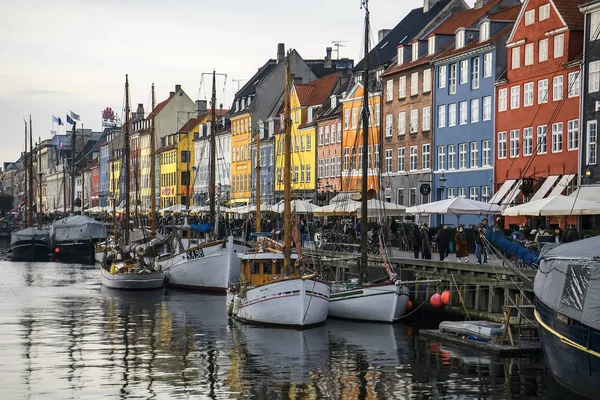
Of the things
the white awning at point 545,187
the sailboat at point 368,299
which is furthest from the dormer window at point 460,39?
the sailboat at point 368,299

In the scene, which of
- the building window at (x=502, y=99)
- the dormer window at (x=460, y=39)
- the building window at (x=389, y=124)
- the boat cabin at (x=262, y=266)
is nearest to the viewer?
the boat cabin at (x=262, y=266)

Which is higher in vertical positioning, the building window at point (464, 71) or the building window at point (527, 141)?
the building window at point (464, 71)

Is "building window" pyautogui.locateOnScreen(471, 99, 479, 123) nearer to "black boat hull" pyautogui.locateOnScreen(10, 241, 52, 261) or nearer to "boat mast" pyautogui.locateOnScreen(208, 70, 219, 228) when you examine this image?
"boat mast" pyautogui.locateOnScreen(208, 70, 219, 228)

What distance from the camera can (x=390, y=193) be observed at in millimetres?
81875

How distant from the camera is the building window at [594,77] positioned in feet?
183

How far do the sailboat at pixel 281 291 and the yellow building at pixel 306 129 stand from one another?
54.0 metres

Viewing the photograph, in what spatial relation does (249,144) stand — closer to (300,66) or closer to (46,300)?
(300,66)

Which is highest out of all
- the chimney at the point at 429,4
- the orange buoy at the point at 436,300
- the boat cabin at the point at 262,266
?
the chimney at the point at 429,4

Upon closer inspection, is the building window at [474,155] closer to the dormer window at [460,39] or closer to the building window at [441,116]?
the building window at [441,116]

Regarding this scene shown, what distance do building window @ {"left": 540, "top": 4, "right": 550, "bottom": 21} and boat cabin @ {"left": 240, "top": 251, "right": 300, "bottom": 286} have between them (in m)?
27.9

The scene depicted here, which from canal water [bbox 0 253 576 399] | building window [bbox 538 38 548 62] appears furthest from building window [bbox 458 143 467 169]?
canal water [bbox 0 253 576 399]

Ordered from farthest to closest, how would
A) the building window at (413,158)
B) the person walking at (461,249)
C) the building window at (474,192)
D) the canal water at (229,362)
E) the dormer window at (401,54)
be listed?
1. the dormer window at (401,54)
2. the building window at (413,158)
3. the building window at (474,192)
4. the person walking at (461,249)
5. the canal water at (229,362)

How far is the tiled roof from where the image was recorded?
59856 mm

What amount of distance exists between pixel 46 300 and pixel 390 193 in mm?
34924
